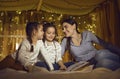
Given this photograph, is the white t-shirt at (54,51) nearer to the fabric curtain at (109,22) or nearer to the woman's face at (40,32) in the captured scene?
the woman's face at (40,32)

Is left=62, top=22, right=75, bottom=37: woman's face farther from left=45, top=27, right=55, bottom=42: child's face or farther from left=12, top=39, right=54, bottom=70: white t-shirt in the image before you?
left=12, top=39, right=54, bottom=70: white t-shirt

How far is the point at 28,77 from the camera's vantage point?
11.4 ft

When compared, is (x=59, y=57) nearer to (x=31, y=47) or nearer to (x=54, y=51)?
(x=54, y=51)

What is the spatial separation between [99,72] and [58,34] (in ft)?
1.97

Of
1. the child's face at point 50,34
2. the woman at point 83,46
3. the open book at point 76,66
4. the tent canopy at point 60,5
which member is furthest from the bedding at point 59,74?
the tent canopy at point 60,5

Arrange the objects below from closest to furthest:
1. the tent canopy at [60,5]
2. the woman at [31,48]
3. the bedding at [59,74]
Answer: the bedding at [59,74]
the woman at [31,48]
the tent canopy at [60,5]

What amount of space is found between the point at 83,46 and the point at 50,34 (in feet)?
1.25

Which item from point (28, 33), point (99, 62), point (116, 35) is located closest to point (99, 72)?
point (99, 62)

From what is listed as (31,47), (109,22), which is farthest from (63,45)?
(109,22)

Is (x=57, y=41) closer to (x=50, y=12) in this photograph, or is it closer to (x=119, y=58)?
(x=50, y=12)

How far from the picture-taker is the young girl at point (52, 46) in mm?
3668

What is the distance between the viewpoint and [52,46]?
146 inches

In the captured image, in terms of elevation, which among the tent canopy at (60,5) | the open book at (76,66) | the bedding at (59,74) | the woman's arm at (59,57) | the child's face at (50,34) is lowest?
the bedding at (59,74)

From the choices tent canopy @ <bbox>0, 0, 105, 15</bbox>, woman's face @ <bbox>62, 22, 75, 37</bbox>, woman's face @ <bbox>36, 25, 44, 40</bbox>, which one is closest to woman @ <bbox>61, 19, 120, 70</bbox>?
woman's face @ <bbox>62, 22, 75, 37</bbox>
